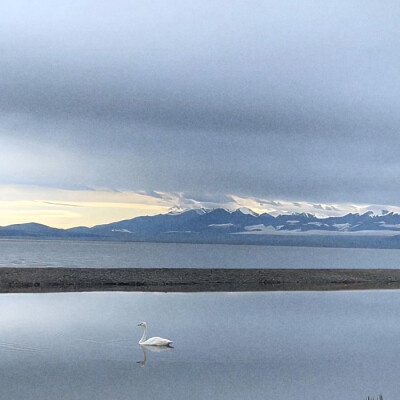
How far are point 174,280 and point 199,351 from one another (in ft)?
86.8

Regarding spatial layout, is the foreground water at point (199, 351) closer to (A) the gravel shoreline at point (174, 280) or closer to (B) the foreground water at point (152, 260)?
(A) the gravel shoreline at point (174, 280)

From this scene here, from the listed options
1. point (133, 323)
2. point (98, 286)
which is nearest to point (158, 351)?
point (133, 323)

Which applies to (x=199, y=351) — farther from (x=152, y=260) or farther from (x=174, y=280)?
(x=152, y=260)

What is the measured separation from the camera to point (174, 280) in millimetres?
44656

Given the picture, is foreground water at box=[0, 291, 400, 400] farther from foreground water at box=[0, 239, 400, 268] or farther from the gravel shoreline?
foreground water at box=[0, 239, 400, 268]

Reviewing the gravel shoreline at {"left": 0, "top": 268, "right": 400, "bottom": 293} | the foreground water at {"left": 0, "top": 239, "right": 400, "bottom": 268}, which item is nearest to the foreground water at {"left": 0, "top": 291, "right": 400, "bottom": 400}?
the gravel shoreline at {"left": 0, "top": 268, "right": 400, "bottom": 293}

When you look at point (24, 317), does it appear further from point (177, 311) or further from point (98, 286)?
point (98, 286)

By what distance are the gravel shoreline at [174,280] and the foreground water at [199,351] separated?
8.71m

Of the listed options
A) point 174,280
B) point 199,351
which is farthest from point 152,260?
point 199,351

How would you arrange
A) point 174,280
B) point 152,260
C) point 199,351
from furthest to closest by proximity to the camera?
1. point 152,260
2. point 174,280
3. point 199,351

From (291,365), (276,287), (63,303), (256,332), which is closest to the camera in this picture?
(291,365)

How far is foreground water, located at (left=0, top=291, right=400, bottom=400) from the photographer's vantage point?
46.8ft

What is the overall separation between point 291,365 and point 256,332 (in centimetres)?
530

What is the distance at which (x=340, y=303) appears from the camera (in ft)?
106
